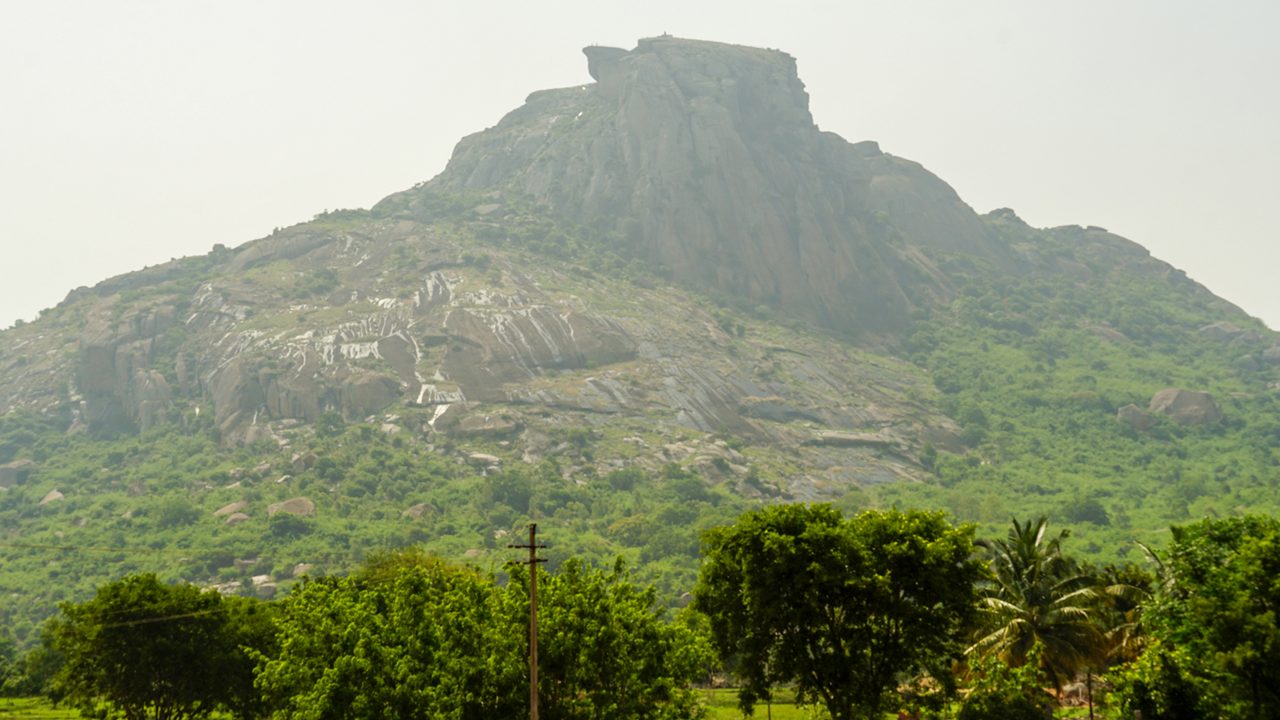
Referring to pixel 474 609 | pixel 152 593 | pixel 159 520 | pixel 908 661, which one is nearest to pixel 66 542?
pixel 159 520

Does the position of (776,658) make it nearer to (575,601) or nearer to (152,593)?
(575,601)

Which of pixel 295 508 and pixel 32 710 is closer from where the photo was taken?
pixel 32 710

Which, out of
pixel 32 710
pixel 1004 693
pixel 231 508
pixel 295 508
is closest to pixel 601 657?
pixel 1004 693

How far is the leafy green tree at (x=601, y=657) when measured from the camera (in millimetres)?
42125

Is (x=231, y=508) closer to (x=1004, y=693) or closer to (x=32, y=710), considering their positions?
(x=32, y=710)

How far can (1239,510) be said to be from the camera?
178375 mm

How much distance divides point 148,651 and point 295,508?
116744 millimetres

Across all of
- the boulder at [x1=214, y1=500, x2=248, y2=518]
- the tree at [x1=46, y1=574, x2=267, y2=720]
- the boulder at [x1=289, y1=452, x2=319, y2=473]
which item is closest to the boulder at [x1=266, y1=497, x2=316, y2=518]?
the boulder at [x1=214, y1=500, x2=248, y2=518]

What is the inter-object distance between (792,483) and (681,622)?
150545 mm

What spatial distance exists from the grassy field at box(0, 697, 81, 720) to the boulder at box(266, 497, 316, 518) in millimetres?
A: 80413

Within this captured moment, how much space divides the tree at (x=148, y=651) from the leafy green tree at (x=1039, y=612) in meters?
45.6

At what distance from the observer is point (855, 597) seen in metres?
45.0

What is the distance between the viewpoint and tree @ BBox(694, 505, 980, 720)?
44.5 metres

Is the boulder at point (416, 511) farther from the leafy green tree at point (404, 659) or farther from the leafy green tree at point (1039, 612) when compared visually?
the leafy green tree at point (1039, 612)
